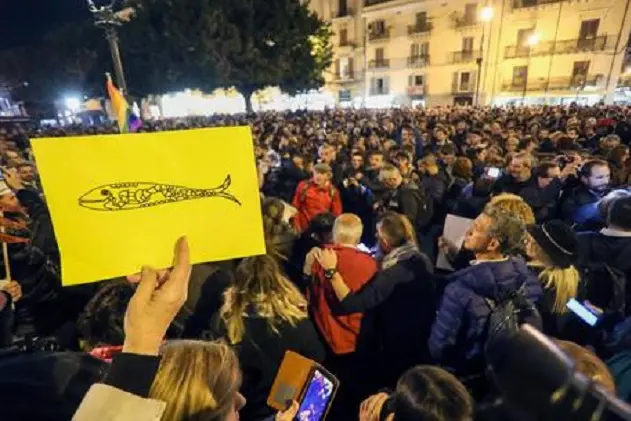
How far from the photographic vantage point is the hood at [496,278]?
219cm

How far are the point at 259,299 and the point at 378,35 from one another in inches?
1695

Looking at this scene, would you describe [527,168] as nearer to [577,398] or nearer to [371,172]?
[371,172]

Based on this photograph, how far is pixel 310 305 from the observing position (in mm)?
3137

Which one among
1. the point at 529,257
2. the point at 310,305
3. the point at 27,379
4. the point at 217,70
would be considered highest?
the point at 217,70

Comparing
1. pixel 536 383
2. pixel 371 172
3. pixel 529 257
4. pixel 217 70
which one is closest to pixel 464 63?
pixel 217 70

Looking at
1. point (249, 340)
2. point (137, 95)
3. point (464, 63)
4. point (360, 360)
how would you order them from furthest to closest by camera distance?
point (464, 63), point (137, 95), point (360, 360), point (249, 340)

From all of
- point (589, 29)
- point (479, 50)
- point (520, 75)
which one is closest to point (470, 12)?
point (479, 50)

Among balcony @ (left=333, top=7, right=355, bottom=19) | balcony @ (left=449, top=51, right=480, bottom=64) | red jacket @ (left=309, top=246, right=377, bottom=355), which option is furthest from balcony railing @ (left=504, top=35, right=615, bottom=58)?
red jacket @ (left=309, top=246, right=377, bottom=355)

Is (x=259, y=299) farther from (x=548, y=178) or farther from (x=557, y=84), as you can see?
(x=557, y=84)

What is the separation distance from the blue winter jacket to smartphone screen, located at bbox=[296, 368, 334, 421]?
38.2 inches

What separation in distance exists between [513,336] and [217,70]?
978 inches

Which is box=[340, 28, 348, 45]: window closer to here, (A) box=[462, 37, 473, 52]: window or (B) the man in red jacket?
(A) box=[462, 37, 473, 52]: window

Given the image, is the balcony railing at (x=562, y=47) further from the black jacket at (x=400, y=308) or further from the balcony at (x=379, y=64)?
the black jacket at (x=400, y=308)

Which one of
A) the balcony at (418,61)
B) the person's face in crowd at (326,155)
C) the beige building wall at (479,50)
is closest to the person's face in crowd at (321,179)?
the person's face in crowd at (326,155)
